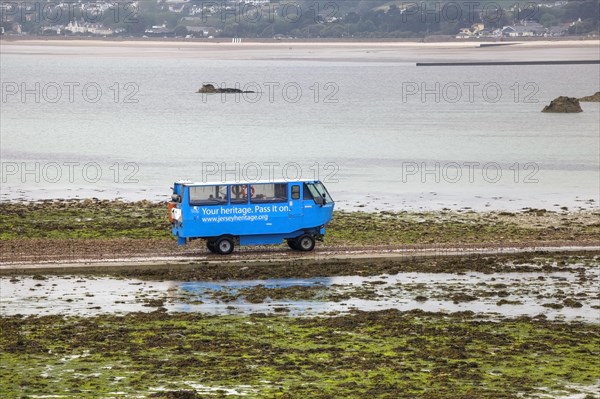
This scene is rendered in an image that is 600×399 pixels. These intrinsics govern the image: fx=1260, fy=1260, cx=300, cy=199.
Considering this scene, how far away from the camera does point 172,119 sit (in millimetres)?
136000

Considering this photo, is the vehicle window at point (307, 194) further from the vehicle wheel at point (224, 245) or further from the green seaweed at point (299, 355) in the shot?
the green seaweed at point (299, 355)

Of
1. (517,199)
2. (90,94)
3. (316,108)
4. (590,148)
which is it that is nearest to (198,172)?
(517,199)

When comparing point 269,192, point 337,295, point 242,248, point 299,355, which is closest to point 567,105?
point 242,248

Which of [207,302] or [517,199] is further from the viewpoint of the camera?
[517,199]

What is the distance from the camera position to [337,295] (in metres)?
34.7

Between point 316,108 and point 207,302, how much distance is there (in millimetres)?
123321

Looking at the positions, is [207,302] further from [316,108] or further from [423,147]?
[316,108]

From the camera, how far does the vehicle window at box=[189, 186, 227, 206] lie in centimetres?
3916

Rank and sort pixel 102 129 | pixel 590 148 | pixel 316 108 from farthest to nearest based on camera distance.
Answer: pixel 316 108
pixel 102 129
pixel 590 148

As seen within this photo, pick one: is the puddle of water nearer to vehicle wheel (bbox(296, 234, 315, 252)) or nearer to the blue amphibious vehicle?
the blue amphibious vehicle

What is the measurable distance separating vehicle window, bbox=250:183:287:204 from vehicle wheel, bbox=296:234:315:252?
5.06ft

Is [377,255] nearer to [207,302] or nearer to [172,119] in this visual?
[207,302]

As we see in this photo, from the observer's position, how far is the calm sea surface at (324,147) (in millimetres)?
65625

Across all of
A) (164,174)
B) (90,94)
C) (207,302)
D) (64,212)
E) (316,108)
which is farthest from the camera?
(90,94)
